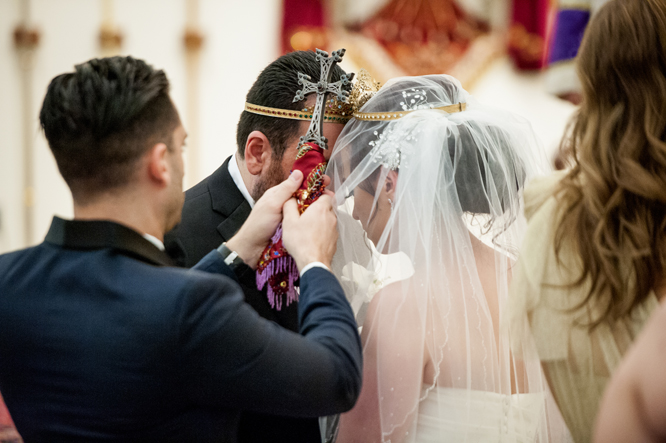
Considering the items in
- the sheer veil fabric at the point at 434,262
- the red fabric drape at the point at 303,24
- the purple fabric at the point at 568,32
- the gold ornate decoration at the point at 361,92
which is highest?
the red fabric drape at the point at 303,24

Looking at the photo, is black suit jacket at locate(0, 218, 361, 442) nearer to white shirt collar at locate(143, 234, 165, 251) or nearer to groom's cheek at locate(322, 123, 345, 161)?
white shirt collar at locate(143, 234, 165, 251)

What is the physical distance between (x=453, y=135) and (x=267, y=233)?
51 cm

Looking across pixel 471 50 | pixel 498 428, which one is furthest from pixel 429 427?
pixel 471 50

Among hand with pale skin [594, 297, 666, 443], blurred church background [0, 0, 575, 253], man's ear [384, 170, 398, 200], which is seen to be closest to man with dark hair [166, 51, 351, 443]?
man's ear [384, 170, 398, 200]

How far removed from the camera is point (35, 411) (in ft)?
3.23

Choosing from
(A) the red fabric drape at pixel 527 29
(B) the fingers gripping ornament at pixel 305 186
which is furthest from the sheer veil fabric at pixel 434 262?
(A) the red fabric drape at pixel 527 29

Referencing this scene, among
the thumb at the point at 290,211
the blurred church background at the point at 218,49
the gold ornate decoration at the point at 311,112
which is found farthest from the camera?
the blurred church background at the point at 218,49

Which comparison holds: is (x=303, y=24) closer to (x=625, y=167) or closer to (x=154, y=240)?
(x=154, y=240)

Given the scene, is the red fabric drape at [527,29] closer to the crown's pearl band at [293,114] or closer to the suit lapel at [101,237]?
the crown's pearl band at [293,114]

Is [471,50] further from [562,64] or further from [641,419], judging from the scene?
[641,419]

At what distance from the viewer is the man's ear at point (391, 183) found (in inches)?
58.7

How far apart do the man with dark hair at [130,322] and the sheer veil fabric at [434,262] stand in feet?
1.12

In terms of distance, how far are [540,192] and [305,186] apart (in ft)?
1.82

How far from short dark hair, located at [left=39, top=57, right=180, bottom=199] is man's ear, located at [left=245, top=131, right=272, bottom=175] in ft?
2.32
